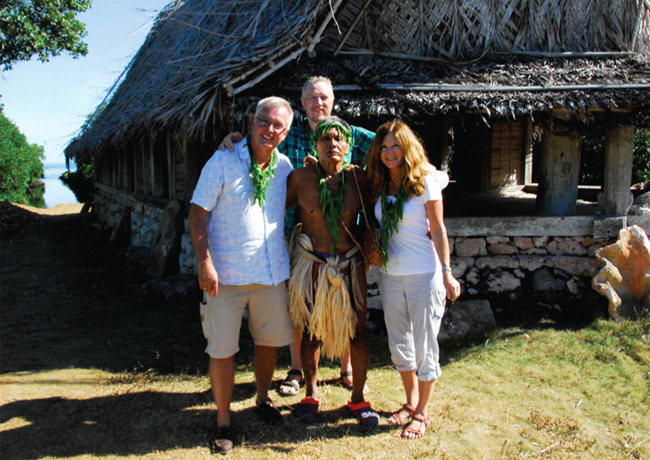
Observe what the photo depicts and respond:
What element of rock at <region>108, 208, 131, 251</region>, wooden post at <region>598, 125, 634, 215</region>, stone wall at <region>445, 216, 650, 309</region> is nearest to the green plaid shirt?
stone wall at <region>445, 216, 650, 309</region>

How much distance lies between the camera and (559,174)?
18.9 feet

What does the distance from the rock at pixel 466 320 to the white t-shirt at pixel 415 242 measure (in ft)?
6.72

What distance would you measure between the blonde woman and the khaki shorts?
27.7 inches

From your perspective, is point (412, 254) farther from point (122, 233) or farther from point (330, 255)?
point (122, 233)

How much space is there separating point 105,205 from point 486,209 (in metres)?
11.2

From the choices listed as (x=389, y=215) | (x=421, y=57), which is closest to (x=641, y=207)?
(x=421, y=57)

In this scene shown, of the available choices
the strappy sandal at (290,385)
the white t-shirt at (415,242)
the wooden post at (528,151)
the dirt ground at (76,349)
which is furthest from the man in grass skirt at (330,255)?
the wooden post at (528,151)

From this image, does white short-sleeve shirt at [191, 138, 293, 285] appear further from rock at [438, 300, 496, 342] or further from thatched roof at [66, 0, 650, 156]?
rock at [438, 300, 496, 342]

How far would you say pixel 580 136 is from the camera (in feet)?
18.5

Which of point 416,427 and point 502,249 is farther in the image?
point 502,249

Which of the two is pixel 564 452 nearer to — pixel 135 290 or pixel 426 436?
pixel 426 436

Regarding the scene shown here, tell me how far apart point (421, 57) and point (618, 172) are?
2.50 meters

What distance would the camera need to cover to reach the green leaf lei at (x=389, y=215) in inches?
128

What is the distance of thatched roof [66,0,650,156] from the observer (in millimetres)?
5086
